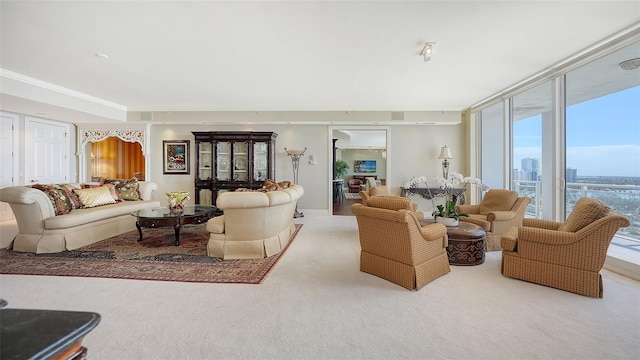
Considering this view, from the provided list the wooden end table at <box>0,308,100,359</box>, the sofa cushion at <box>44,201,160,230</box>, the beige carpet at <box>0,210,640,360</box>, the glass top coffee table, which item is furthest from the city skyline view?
the sofa cushion at <box>44,201,160,230</box>

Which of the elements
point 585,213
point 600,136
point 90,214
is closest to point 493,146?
point 600,136

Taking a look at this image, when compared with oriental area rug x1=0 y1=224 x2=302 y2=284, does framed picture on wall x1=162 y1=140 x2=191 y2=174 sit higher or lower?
higher

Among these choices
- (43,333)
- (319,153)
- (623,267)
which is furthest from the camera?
(319,153)

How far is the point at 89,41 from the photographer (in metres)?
3.04

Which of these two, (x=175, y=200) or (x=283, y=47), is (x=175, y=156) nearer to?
(x=175, y=200)

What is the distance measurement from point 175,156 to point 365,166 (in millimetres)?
9612

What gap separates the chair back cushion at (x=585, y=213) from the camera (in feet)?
8.21

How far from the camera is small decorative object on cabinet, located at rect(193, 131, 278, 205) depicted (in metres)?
6.31

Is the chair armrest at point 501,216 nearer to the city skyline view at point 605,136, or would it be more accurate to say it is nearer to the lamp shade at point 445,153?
the city skyline view at point 605,136

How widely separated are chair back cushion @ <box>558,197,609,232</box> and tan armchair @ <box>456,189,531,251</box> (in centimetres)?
104

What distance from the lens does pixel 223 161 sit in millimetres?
6453

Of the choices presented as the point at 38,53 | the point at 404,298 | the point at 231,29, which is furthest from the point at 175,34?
the point at 404,298

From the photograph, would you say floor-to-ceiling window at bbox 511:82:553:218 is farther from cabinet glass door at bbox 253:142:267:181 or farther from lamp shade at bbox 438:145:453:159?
cabinet glass door at bbox 253:142:267:181

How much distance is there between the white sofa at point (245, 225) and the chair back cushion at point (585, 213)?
10.2 feet
